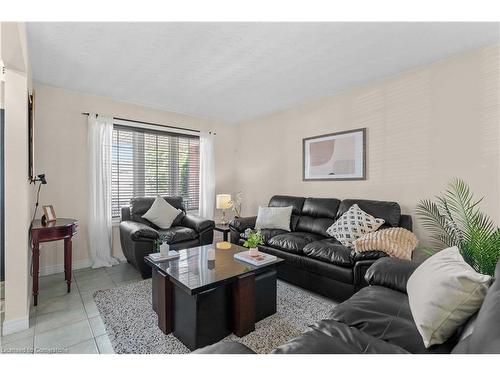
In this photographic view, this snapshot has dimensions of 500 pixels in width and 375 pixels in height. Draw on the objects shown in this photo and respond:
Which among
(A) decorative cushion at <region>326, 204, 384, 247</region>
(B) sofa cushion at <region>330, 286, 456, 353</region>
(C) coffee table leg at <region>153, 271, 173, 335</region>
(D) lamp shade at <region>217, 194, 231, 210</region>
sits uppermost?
(D) lamp shade at <region>217, 194, 231, 210</region>

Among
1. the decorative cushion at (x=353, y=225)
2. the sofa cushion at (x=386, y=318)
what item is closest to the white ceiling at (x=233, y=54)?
the decorative cushion at (x=353, y=225)

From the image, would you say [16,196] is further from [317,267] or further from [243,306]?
[317,267]

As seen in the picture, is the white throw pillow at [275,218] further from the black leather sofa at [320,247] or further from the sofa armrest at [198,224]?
the sofa armrest at [198,224]

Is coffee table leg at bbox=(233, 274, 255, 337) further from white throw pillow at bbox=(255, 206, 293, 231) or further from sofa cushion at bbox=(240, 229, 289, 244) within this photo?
white throw pillow at bbox=(255, 206, 293, 231)

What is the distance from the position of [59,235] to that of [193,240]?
1.52 meters

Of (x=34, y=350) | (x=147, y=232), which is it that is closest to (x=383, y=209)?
(x=147, y=232)

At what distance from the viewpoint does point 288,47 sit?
7.44ft

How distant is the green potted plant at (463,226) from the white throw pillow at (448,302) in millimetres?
1106

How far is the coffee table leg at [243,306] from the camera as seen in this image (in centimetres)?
189

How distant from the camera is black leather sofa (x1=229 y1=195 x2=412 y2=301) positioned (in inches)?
91.8

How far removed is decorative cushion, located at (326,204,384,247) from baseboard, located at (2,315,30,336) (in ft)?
9.78

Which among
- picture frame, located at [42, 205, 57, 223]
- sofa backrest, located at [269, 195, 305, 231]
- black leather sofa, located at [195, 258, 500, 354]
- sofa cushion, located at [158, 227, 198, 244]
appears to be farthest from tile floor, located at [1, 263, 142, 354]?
sofa backrest, located at [269, 195, 305, 231]

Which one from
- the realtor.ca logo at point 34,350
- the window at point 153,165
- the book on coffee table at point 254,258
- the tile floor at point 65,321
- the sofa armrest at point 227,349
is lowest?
the realtor.ca logo at point 34,350

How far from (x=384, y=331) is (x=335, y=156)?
2.64m
